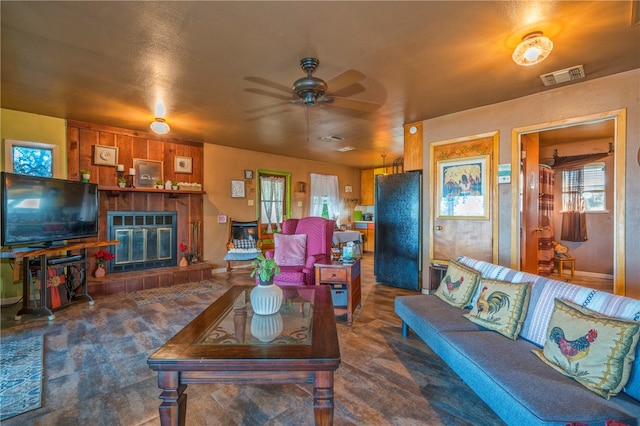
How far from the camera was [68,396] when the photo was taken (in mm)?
1937

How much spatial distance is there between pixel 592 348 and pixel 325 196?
685 centimetres

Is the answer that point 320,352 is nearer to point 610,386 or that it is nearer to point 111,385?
point 610,386

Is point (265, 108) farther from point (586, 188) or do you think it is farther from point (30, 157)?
point (586, 188)

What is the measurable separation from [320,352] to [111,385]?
166 centimetres

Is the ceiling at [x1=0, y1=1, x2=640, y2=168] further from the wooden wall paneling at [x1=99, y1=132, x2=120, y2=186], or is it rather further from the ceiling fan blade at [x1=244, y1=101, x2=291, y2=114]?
the wooden wall paneling at [x1=99, y1=132, x2=120, y2=186]

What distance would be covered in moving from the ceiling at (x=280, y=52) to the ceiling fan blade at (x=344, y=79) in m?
0.05

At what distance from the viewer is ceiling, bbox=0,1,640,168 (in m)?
1.95

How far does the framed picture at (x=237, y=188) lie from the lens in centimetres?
609

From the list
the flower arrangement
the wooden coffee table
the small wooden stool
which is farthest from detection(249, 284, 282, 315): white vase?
the small wooden stool

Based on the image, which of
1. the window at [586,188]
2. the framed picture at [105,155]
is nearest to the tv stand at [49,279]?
the framed picture at [105,155]

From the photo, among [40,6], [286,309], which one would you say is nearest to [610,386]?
[286,309]

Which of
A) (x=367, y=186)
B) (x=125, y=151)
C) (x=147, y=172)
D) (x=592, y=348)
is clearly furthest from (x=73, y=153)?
(x=367, y=186)

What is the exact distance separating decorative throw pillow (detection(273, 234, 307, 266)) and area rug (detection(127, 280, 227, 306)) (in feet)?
4.83

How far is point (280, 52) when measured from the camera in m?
2.43
